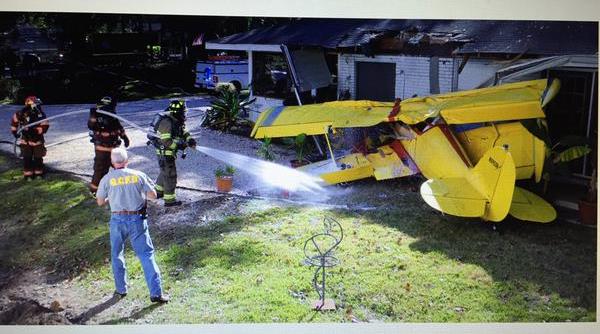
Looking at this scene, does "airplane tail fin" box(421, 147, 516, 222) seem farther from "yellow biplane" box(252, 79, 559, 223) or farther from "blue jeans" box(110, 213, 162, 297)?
"blue jeans" box(110, 213, 162, 297)

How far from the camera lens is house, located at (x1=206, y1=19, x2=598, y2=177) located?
4340 mm

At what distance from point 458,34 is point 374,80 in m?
0.74

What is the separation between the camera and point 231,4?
429 cm

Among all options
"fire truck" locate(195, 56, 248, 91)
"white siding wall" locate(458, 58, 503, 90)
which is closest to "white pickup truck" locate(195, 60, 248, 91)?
"fire truck" locate(195, 56, 248, 91)

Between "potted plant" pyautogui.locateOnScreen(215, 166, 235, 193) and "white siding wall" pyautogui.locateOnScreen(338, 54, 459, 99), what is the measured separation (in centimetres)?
109

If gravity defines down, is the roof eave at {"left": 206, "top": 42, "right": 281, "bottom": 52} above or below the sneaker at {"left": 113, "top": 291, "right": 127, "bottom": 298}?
above

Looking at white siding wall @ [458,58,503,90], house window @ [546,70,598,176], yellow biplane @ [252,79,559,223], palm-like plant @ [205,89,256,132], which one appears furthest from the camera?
palm-like plant @ [205,89,256,132]

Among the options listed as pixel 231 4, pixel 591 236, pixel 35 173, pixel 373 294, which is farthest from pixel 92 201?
pixel 591 236

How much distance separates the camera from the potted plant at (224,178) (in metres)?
4.44

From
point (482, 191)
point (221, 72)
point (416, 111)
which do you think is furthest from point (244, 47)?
point (482, 191)

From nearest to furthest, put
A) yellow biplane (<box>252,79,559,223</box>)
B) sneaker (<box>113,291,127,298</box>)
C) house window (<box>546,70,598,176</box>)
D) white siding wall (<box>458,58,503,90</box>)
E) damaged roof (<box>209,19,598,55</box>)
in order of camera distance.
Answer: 1. sneaker (<box>113,291,127,298</box>)
2. yellow biplane (<box>252,79,559,223</box>)
3. damaged roof (<box>209,19,598,55</box>)
4. house window (<box>546,70,598,176</box>)
5. white siding wall (<box>458,58,503,90</box>)

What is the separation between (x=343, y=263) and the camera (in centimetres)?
407

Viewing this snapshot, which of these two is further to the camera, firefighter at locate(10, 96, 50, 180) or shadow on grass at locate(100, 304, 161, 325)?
firefighter at locate(10, 96, 50, 180)

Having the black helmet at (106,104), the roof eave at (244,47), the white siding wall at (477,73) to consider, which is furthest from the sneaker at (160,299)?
the white siding wall at (477,73)
